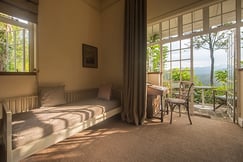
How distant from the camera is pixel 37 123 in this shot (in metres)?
1.62

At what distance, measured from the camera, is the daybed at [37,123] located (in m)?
1.33

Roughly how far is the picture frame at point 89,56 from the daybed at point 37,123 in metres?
0.95

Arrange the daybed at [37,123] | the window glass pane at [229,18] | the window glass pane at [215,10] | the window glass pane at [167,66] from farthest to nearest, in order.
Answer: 1. the window glass pane at [167,66]
2. the window glass pane at [215,10]
3. the window glass pane at [229,18]
4. the daybed at [37,123]

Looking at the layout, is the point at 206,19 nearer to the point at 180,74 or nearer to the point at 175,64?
the point at 175,64

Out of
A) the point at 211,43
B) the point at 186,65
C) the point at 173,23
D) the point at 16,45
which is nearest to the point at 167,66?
the point at 186,65

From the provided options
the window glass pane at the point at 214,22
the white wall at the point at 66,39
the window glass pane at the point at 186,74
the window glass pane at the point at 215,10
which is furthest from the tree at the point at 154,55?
the white wall at the point at 66,39

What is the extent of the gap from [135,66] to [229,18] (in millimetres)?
2244

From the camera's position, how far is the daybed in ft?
4.36

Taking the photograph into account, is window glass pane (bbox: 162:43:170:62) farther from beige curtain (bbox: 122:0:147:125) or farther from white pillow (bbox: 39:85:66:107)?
white pillow (bbox: 39:85:66:107)

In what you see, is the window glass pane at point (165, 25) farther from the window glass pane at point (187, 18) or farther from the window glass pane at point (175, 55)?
the window glass pane at point (175, 55)

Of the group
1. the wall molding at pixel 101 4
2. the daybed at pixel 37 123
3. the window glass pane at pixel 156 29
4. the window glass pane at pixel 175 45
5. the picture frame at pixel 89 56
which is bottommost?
the daybed at pixel 37 123

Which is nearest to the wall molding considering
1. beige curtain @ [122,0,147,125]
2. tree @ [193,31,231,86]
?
beige curtain @ [122,0,147,125]

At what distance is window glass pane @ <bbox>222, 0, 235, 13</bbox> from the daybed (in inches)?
123

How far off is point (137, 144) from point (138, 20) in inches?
93.4
